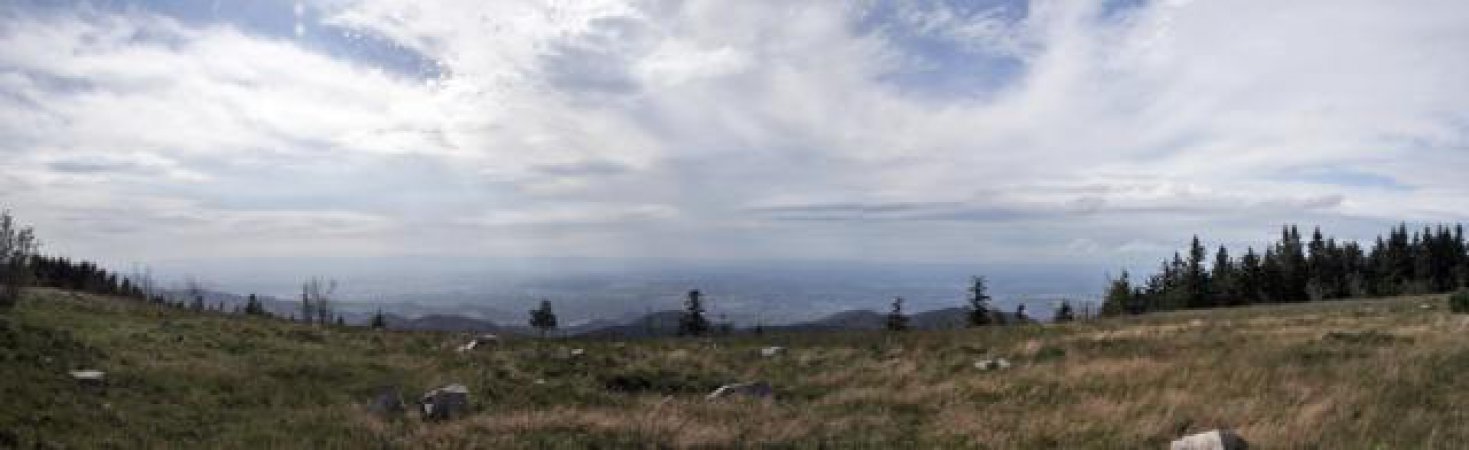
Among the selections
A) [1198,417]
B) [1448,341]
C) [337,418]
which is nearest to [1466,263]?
[1448,341]

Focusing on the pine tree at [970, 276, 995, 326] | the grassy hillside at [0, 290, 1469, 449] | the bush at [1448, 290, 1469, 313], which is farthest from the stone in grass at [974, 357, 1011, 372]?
the pine tree at [970, 276, 995, 326]

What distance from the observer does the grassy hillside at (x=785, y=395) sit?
1288 cm

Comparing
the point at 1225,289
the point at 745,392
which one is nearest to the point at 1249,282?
the point at 1225,289

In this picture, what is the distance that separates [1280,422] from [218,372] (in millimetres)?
22177

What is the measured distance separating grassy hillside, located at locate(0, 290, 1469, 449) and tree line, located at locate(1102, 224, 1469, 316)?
82772mm

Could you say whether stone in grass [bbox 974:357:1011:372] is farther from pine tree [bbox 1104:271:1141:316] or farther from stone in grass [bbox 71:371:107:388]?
pine tree [bbox 1104:271:1141:316]

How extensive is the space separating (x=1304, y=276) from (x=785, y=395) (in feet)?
384

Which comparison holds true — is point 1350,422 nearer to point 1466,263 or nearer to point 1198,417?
point 1198,417

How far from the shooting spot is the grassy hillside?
12.9m

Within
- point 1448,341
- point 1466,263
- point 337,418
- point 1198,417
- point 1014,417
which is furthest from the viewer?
point 1466,263

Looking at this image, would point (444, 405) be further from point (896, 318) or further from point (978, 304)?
point (896, 318)

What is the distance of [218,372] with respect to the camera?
2119cm

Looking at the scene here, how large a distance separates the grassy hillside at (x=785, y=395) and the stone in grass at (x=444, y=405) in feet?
2.09

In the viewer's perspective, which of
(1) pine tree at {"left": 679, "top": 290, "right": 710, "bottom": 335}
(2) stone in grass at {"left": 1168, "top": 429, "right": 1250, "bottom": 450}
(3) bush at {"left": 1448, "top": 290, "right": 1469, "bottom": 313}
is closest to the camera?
(2) stone in grass at {"left": 1168, "top": 429, "right": 1250, "bottom": 450}
